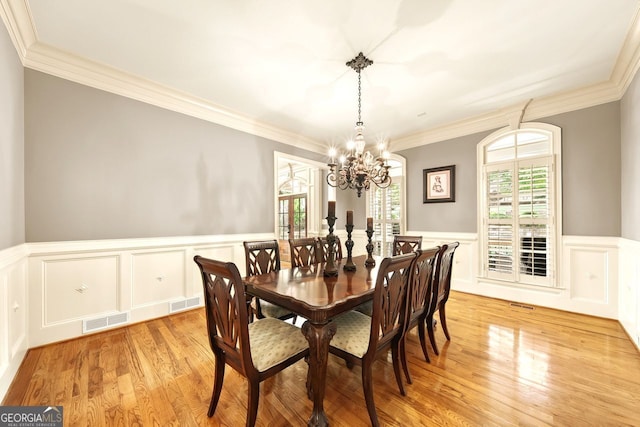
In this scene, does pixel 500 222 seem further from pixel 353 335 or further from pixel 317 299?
pixel 317 299

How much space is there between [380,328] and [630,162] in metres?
3.24

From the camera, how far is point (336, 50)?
2291mm

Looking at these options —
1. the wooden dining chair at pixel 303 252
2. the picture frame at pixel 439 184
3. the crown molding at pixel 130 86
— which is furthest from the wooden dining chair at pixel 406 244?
the crown molding at pixel 130 86

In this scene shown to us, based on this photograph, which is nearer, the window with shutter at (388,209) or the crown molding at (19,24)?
the crown molding at (19,24)

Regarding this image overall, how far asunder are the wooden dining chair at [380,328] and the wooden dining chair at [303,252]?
1090 millimetres

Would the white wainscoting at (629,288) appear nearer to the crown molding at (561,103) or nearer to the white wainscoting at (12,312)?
the crown molding at (561,103)

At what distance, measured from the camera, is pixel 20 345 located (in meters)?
2.02

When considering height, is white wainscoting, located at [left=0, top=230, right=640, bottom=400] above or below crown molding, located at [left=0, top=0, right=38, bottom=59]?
below

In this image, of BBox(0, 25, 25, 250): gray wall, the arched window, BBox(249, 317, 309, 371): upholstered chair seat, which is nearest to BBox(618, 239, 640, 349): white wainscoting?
the arched window

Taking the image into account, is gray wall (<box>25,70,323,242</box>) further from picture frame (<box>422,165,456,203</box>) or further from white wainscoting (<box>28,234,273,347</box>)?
picture frame (<box>422,165,456,203</box>)

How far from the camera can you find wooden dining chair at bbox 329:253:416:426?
1.41 metres

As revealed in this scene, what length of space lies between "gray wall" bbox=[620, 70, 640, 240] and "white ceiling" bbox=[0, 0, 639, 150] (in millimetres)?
249

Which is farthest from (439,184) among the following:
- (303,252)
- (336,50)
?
(336,50)

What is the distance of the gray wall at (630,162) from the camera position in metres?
2.37
